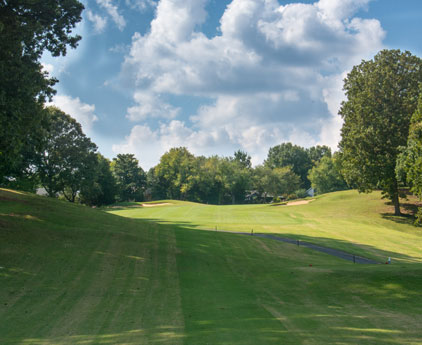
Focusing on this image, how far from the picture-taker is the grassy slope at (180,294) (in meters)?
7.97

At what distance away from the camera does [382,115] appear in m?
41.5

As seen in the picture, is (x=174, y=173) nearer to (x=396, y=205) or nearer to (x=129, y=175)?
(x=129, y=175)

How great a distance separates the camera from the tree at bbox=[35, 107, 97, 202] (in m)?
56.7

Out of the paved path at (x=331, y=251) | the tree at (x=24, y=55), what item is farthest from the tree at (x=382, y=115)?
the tree at (x=24, y=55)

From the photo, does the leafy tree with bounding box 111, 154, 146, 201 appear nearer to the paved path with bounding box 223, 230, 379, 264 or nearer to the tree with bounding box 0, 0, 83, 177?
the paved path with bounding box 223, 230, 379, 264

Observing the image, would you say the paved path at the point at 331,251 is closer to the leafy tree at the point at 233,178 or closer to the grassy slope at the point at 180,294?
the grassy slope at the point at 180,294

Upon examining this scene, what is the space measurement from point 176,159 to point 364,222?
75.3m

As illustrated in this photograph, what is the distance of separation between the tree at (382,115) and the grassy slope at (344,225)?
5.43m

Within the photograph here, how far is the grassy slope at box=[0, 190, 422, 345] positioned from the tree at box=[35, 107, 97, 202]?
Result: 3603 centimetres

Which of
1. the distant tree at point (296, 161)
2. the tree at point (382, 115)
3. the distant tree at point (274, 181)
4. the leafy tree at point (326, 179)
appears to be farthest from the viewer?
the distant tree at point (296, 161)

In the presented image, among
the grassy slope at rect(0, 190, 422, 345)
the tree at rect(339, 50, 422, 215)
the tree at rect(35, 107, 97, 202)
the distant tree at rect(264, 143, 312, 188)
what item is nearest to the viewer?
the grassy slope at rect(0, 190, 422, 345)

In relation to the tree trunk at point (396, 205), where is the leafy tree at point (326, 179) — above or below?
above

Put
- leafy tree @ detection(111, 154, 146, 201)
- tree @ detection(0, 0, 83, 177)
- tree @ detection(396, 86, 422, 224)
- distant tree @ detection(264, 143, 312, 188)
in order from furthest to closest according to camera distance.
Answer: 1. distant tree @ detection(264, 143, 312, 188)
2. leafy tree @ detection(111, 154, 146, 201)
3. tree @ detection(396, 86, 422, 224)
4. tree @ detection(0, 0, 83, 177)

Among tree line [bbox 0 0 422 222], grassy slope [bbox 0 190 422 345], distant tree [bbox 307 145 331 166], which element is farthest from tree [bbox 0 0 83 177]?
distant tree [bbox 307 145 331 166]
